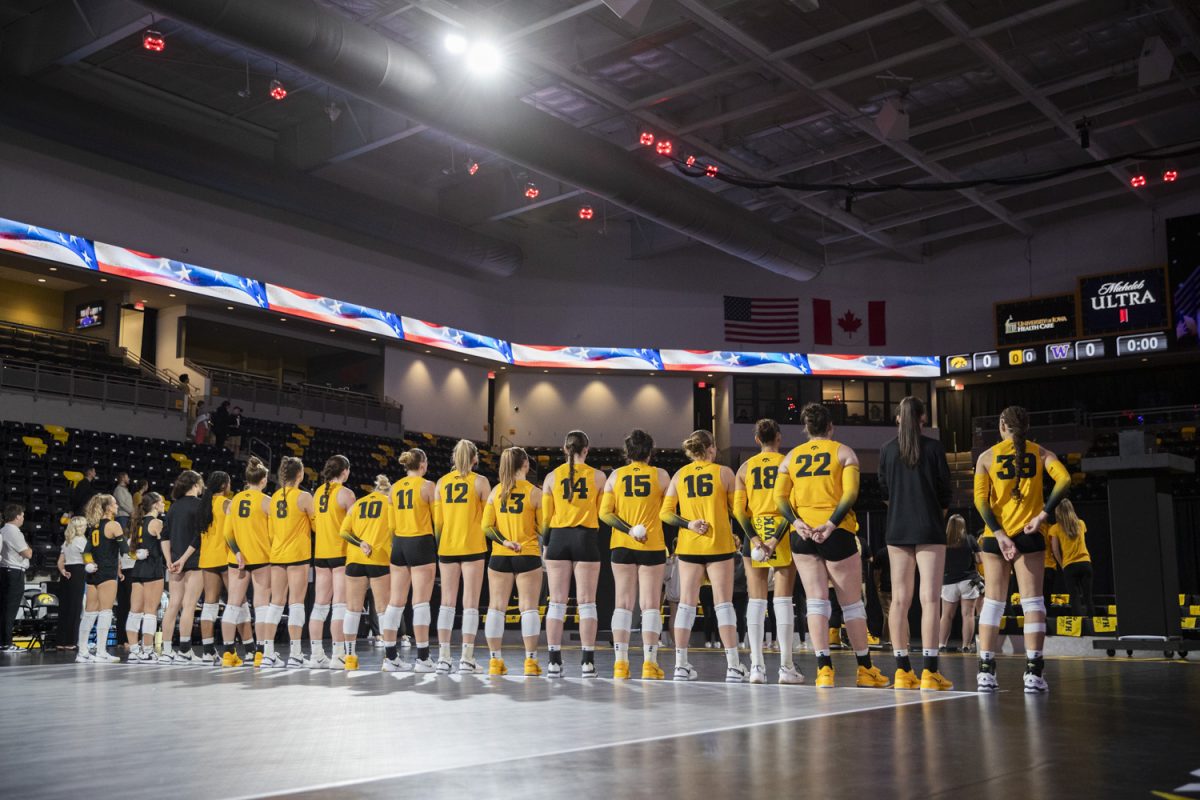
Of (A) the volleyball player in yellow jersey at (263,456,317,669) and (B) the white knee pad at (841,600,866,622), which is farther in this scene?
(A) the volleyball player in yellow jersey at (263,456,317,669)

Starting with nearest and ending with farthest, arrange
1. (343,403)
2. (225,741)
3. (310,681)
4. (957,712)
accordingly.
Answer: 1. (225,741)
2. (957,712)
3. (310,681)
4. (343,403)

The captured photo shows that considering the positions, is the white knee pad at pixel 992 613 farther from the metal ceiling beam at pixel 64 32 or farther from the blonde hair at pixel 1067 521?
the metal ceiling beam at pixel 64 32

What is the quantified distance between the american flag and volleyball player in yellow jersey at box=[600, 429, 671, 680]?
2760 centimetres

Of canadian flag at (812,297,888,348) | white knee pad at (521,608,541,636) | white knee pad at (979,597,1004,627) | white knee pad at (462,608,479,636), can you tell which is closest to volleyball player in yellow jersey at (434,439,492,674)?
white knee pad at (462,608,479,636)

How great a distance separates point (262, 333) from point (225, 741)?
26773 mm

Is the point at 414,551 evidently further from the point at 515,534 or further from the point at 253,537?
the point at 253,537

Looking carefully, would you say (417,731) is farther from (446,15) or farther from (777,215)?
(777,215)

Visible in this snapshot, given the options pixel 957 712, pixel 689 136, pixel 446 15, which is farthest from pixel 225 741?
pixel 689 136

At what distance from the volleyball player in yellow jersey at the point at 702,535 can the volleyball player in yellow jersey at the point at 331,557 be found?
3406mm

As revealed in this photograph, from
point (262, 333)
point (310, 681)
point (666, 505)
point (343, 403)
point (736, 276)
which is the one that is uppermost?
point (736, 276)

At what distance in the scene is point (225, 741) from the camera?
430 centimetres

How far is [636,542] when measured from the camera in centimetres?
827

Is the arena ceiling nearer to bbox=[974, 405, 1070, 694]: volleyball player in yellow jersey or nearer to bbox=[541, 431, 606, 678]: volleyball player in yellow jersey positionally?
bbox=[541, 431, 606, 678]: volleyball player in yellow jersey

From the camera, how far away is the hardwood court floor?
A: 124 inches
